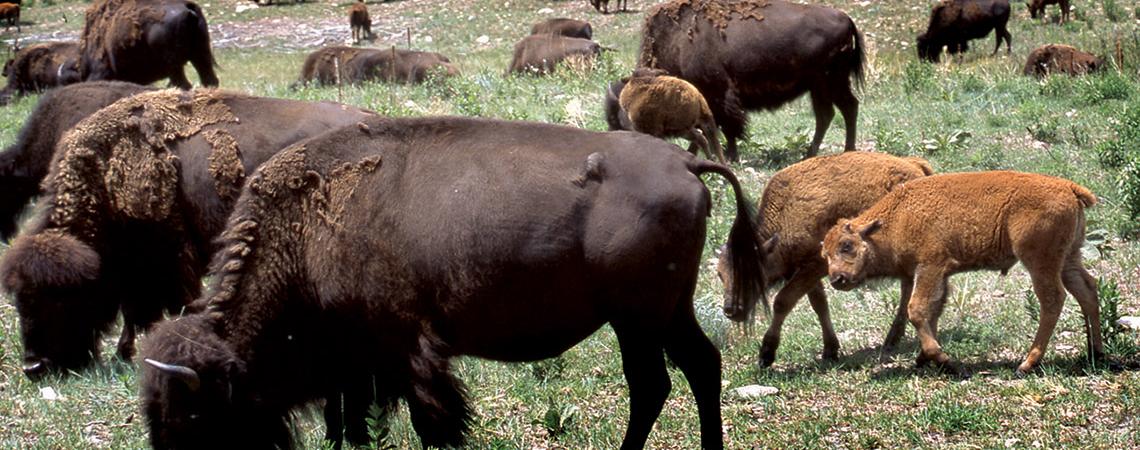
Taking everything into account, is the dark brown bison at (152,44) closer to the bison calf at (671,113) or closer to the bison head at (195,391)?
the bison calf at (671,113)

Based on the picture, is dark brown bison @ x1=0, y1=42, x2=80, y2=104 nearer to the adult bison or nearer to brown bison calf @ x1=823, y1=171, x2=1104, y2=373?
the adult bison

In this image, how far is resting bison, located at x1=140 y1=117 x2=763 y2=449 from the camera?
5.12 meters

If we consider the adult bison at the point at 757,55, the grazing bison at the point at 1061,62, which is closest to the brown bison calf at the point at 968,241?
the adult bison at the point at 757,55

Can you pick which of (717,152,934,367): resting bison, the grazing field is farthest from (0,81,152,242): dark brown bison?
(717,152,934,367): resting bison

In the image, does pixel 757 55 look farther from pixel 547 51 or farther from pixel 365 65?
pixel 365 65

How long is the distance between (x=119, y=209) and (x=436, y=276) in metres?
2.83

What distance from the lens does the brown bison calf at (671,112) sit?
11297 millimetres

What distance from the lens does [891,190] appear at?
7113mm

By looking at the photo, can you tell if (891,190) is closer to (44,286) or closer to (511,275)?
(511,275)

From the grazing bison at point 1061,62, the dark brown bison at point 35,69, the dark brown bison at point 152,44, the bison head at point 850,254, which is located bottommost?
the dark brown bison at point 35,69

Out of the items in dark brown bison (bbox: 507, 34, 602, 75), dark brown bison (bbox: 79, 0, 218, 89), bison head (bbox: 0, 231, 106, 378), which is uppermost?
bison head (bbox: 0, 231, 106, 378)

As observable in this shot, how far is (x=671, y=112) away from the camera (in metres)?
11.3

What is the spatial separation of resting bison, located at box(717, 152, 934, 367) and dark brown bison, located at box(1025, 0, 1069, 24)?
841 inches

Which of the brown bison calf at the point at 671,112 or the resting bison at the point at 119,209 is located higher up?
the resting bison at the point at 119,209
